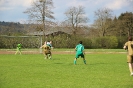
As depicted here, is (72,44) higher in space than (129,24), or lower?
lower

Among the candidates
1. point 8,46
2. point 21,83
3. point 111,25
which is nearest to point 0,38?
point 8,46

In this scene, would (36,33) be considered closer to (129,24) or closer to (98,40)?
(98,40)

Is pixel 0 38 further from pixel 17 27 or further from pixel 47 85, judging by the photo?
pixel 47 85

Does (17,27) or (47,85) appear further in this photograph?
(17,27)

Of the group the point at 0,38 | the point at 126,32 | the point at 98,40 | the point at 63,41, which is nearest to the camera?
the point at 0,38

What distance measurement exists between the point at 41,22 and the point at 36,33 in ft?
19.8

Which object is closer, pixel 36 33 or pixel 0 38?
pixel 0 38

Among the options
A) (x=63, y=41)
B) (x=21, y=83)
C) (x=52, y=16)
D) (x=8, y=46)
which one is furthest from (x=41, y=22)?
(x=21, y=83)

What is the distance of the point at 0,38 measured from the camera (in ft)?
150

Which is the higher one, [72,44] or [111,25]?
[111,25]

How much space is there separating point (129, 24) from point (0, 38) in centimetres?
4480

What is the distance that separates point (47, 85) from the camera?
10133 millimetres

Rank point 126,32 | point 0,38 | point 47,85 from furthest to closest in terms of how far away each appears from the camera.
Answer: point 126,32, point 0,38, point 47,85

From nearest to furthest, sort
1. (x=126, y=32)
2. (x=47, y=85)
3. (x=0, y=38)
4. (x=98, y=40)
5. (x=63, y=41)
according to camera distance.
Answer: (x=47, y=85)
(x=0, y=38)
(x=63, y=41)
(x=98, y=40)
(x=126, y=32)
